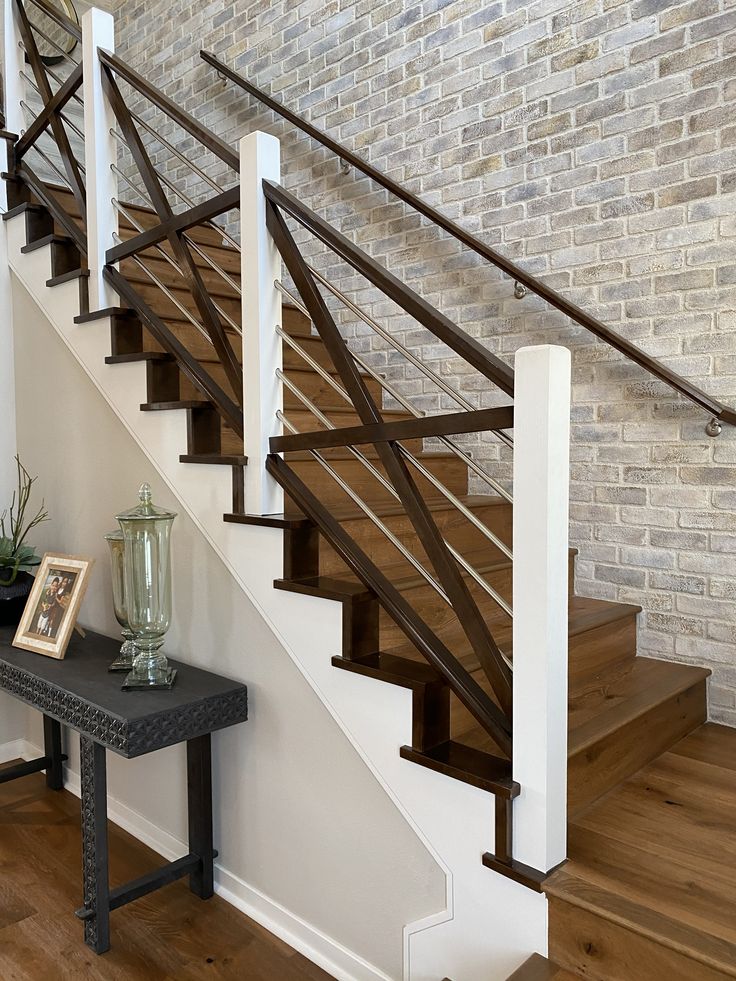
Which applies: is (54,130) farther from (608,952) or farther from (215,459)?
(608,952)

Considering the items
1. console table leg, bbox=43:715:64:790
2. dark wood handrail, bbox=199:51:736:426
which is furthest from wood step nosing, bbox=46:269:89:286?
console table leg, bbox=43:715:64:790

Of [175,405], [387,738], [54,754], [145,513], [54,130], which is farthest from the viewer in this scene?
[54,754]

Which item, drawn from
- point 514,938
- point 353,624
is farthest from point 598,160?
point 514,938

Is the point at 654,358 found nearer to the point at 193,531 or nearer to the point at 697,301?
the point at 697,301

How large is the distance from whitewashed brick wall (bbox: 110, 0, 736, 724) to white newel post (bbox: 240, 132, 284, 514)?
3.55 feet

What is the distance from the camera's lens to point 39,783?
9.61ft

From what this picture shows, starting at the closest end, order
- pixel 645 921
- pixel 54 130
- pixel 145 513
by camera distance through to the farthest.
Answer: pixel 645 921 < pixel 145 513 < pixel 54 130

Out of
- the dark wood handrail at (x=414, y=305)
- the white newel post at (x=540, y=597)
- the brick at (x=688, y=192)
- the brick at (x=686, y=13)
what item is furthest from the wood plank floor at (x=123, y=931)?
the brick at (x=686, y=13)

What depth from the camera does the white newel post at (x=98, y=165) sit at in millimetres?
2445

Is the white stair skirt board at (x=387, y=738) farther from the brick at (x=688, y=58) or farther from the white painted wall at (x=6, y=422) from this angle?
the brick at (x=688, y=58)

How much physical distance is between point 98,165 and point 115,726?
5.84 ft

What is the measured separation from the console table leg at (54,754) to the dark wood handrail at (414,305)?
6.99 ft

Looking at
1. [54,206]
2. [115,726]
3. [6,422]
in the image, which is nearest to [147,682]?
[115,726]

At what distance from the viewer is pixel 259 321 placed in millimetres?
1955
